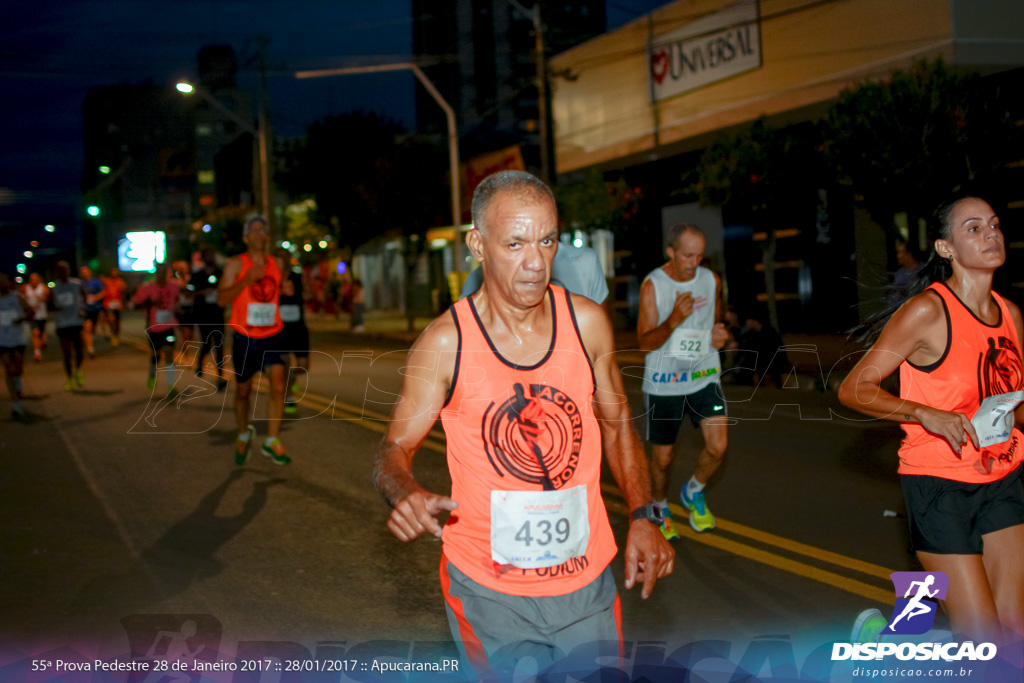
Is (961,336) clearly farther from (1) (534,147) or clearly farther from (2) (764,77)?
(1) (534,147)

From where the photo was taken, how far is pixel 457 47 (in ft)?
300

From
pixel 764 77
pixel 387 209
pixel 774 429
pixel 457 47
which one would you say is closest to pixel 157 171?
pixel 457 47

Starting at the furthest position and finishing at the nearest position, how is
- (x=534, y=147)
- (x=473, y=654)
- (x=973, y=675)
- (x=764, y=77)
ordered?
(x=534, y=147), (x=764, y=77), (x=973, y=675), (x=473, y=654)

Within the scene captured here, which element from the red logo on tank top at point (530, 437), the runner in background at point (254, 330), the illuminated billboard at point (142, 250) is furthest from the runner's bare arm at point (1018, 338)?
the illuminated billboard at point (142, 250)

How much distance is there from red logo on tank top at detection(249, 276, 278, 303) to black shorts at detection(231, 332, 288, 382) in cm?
36

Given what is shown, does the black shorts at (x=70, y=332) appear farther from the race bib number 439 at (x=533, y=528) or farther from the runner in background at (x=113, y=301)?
the race bib number 439 at (x=533, y=528)

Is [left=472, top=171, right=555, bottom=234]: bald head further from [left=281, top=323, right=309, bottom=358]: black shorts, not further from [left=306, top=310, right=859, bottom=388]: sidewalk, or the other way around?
[left=281, top=323, right=309, bottom=358]: black shorts

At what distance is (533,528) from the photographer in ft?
8.82

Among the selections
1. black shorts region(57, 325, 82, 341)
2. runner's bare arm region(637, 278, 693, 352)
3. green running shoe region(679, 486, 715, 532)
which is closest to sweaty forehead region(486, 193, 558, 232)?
runner's bare arm region(637, 278, 693, 352)

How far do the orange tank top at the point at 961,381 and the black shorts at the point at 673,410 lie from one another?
2.59m

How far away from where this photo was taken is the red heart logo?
23.4 metres

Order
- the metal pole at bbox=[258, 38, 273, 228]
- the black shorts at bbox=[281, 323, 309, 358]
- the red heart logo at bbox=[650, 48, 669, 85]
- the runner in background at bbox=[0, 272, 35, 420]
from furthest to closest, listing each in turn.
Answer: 1. the metal pole at bbox=[258, 38, 273, 228]
2. the red heart logo at bbox=[650, 48, 669, 85]
3. the runner in background at bbox=[0, 272, 35, 420]
4. the black shorts at bbox=[281, 323, 309, 358]

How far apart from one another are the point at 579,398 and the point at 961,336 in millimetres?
1660

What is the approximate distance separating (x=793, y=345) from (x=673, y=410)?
745 cm
